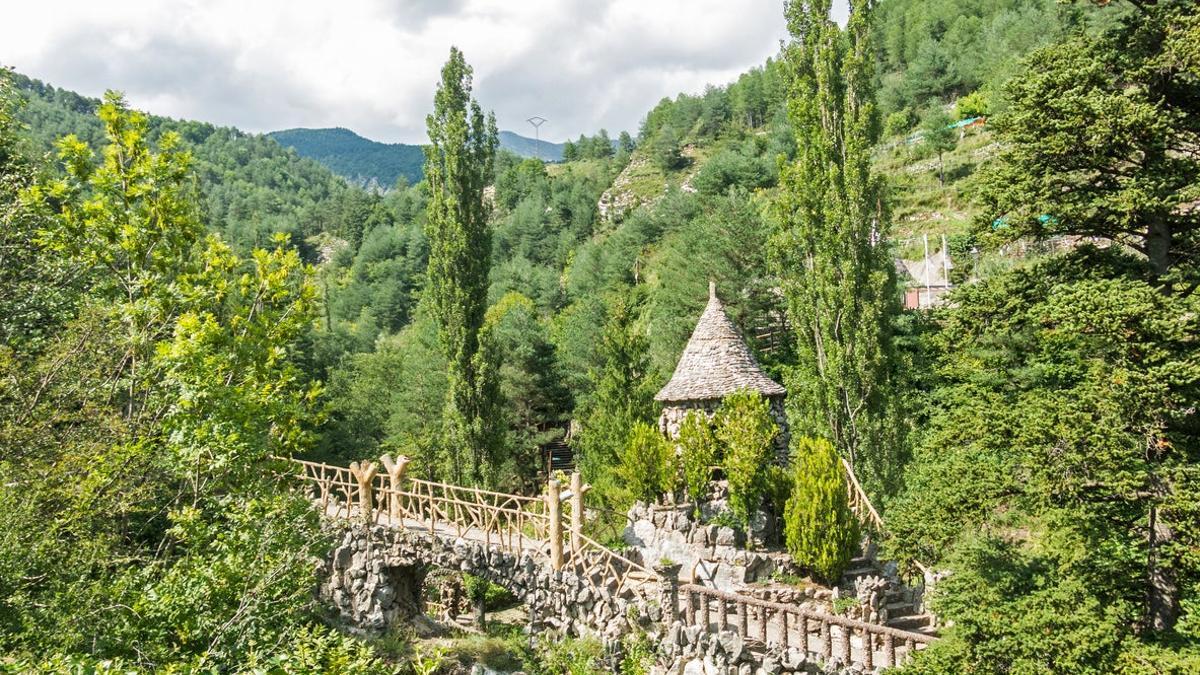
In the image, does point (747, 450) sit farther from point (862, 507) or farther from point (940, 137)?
point (940, 137)

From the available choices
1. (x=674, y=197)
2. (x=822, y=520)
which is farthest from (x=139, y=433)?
(x=674, y=197)

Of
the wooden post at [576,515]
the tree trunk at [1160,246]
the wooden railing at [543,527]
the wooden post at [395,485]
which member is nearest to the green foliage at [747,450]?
the wooden railing at [543,527]

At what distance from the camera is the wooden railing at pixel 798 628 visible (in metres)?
9.85

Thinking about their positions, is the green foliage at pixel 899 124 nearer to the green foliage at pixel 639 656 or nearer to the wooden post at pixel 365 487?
the wooden post at pixel 365 487

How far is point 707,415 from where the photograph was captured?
14.8m

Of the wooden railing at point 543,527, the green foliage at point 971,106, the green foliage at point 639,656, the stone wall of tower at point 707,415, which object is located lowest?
the green foliage at point 639,656

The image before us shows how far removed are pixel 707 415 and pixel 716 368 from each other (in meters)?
0.96

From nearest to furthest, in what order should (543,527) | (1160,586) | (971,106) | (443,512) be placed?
(1160,586) < (543,527) < (443,512) < (971,106)

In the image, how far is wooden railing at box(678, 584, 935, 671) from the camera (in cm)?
985

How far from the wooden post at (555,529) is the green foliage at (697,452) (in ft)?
8.18

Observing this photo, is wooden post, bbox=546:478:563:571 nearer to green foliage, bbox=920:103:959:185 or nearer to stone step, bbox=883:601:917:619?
stone step, bbox=883:601:917:619

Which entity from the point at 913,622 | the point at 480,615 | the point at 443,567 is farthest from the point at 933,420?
the point at 480,615

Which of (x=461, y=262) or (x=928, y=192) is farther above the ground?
(x=928, y=192)

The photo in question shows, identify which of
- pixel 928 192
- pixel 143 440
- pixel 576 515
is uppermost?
pixel 928 192
